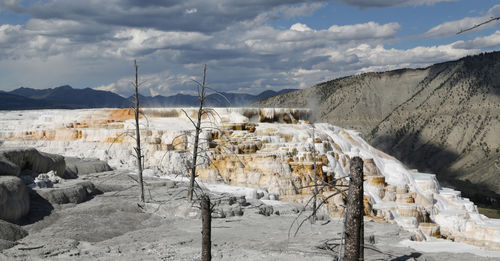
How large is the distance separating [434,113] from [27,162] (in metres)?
105

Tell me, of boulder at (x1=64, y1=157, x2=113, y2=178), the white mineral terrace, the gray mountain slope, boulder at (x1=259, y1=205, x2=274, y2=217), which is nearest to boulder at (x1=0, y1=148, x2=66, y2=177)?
boulder at (x1=64, y1=157, x2=113, y2=178)

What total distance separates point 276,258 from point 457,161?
92.7 m

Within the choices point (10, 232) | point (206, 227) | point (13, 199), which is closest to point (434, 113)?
point (13, 199)

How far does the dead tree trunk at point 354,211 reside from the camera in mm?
5602

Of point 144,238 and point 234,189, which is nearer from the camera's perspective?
point 144,238

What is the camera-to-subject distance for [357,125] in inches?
4628

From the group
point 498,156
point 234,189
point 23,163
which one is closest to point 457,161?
point 498,156

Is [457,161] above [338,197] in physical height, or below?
below

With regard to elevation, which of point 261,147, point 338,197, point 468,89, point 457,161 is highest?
point 468,89

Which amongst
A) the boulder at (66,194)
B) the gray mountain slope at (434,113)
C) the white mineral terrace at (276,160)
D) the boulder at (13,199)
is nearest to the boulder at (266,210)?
the white mineral terrace at (276,160)

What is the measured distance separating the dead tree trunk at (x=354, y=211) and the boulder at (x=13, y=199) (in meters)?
8.50

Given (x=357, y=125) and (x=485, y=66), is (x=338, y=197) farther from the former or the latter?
(x=485, y=66)

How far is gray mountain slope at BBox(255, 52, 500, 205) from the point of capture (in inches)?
3519

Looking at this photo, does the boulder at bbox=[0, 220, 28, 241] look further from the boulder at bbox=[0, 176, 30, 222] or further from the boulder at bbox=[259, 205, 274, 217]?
the boulder at bbox=[259, 205, 274, 217]
